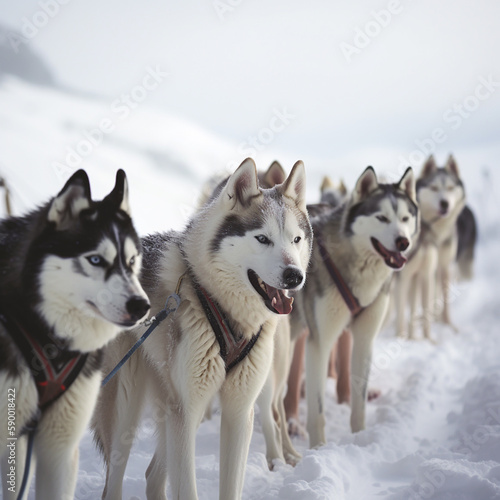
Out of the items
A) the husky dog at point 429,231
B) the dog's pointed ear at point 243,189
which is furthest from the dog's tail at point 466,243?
the dog's pointed ear at point 243,189

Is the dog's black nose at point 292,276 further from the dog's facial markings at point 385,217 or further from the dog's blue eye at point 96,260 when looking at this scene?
the dog's facial markings at point 385,217

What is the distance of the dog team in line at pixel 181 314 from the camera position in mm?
2014

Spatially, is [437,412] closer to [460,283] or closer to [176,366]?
[176,366]

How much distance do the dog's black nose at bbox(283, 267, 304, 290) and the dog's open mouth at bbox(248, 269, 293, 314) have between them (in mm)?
164

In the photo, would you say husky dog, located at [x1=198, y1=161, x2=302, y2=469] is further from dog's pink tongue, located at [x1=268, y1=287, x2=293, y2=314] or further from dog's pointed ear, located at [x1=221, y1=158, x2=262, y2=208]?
dog's pink tongue, located at [x1=268, y1=287, x2=293, y2=314]

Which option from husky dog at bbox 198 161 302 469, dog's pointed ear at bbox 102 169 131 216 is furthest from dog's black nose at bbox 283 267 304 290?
husky dog at bbox 198 161 302 469

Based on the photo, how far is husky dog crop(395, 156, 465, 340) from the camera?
827cm

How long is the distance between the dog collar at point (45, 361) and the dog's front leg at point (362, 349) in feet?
9.72

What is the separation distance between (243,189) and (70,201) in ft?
3.29

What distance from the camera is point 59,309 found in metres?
2.03

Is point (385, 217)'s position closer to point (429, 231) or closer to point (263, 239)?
point (263, 239)

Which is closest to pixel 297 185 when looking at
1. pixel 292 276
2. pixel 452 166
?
pixel 292 276

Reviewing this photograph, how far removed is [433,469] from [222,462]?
1.35 metres

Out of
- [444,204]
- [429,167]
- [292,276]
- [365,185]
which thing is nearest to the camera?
[292,276]
